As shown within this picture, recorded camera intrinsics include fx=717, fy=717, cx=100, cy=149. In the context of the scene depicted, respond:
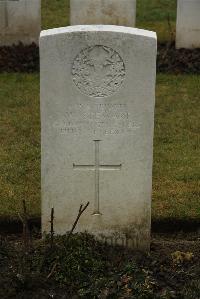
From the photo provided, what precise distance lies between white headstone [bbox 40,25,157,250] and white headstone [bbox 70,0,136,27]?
5792 mm

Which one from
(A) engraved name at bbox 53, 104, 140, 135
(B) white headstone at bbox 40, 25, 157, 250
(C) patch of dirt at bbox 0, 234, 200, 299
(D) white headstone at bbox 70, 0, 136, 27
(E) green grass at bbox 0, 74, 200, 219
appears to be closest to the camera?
(C) patch of dirt at bbox 0, 234, 200, 299

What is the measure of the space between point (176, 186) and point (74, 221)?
1.49m

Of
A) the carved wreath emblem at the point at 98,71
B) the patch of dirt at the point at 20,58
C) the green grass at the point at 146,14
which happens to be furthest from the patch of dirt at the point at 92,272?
the green grass at the point at 146,14

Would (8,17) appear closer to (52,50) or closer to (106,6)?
(106,6)

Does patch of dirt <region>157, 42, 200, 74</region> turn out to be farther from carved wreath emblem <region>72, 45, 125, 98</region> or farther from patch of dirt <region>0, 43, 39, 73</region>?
carved wreath emblem <region>72, 45, 125, 98</region>

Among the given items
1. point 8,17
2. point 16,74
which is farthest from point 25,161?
point 8,17

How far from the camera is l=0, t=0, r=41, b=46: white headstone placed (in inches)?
408

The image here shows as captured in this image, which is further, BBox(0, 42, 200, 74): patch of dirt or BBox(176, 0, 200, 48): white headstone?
BBox(176, 0, 200, 48): white headstone

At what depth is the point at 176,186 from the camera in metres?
6.28

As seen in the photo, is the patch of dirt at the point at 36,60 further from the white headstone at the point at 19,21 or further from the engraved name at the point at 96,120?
the engraved name at the point at 96,120

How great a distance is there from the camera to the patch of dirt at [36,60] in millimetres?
9773

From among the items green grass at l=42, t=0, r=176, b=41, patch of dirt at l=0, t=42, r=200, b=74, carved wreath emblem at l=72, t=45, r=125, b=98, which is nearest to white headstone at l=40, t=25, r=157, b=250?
carved wreath emblem at l=72, t=45, r=125, b=98

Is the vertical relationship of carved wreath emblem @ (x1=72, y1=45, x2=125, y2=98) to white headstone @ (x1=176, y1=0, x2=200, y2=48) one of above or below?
below

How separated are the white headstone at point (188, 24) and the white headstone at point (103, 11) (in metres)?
0.69
